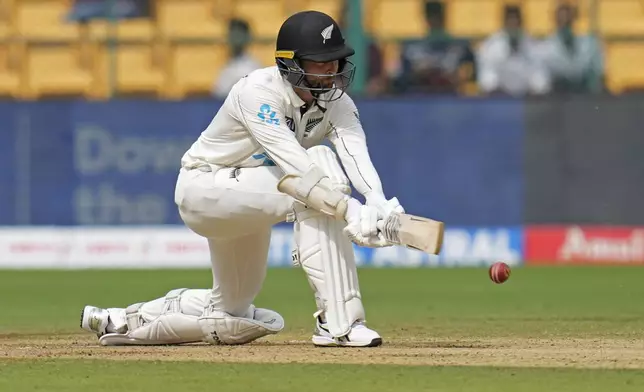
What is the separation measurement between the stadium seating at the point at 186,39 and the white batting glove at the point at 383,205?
7.15 metres

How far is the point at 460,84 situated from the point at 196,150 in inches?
276

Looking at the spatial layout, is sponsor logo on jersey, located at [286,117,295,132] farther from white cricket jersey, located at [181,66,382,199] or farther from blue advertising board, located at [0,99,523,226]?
blue advertising board, located at [0,99,523,226]

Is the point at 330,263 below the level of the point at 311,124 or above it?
below

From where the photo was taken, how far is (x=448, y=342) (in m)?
6.44

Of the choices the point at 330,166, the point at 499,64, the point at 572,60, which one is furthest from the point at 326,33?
the point at 572,60

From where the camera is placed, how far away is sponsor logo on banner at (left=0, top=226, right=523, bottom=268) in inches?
502

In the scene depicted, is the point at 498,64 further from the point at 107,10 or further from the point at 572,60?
the point at 107,10

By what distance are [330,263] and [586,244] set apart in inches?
286

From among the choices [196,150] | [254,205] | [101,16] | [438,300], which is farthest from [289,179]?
[101,16]

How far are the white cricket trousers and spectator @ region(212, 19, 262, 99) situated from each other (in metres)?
7.02

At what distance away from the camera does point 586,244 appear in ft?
41.4

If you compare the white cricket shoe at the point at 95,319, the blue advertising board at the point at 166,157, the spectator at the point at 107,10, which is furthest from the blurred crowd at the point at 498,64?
the white cricket shoe at the point at 95,319

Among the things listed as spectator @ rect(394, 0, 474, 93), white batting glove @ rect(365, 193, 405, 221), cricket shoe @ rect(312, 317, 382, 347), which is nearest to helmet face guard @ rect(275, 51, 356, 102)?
white batting glove @ rect(365, 193, 405, 221)

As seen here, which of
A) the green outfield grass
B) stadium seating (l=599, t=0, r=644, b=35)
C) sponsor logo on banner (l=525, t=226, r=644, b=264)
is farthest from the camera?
stadium seating (l=599, t=0, r=644, b=35)
